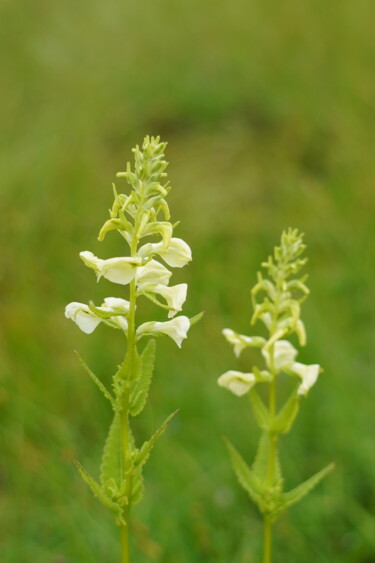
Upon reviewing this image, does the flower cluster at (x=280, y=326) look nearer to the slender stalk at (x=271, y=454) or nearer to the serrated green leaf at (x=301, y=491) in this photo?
the slender stalk at (x=271, y=454)

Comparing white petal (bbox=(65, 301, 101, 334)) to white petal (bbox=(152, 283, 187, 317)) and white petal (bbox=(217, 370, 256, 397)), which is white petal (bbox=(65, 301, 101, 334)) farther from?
white petal (bbox=(217, 370, 256, 397))

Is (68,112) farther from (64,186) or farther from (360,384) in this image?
(360,384)

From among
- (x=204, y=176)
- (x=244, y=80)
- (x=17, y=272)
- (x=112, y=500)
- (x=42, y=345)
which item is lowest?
(x=112, y=500)

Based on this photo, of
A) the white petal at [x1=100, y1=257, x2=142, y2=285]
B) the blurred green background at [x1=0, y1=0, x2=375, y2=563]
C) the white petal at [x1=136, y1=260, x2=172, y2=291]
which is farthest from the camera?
the blurred green background at [x1=0, y1=0, x2=375, y2=563]

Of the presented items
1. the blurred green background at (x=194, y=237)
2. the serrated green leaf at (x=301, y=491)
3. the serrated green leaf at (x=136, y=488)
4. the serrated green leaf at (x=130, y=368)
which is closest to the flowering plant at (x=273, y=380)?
the serrated green leaf at (x=301, y=491)

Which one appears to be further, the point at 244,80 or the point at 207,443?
the point at 244,80

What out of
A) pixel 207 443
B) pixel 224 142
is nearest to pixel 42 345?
pixel 207 443

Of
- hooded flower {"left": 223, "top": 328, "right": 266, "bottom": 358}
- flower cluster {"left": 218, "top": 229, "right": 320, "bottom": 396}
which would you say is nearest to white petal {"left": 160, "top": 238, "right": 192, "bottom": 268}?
flower cluster {"left": 218, "top": 229, "right": 320, "bottom": 396}
